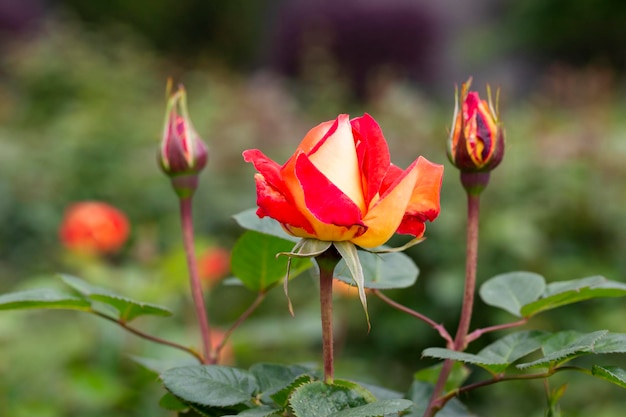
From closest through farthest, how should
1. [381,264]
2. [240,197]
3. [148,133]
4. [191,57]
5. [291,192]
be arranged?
[291,192], [381,264], [240,197], [148,133], [191,57]

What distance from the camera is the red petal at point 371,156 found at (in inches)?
16.1

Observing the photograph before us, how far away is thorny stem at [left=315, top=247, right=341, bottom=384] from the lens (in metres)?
0.41

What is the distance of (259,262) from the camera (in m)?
0.55

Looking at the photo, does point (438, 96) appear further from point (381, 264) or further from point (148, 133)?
point (381, 264)

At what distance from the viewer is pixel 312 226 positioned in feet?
1.33

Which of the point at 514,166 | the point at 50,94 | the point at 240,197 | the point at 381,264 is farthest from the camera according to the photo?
the point at 50,94

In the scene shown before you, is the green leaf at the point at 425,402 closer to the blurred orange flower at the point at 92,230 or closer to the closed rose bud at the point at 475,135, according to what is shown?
the closed rose bud at the point at 475,135

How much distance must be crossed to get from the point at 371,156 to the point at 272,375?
0.15 m

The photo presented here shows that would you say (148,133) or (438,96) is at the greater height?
(438,96)

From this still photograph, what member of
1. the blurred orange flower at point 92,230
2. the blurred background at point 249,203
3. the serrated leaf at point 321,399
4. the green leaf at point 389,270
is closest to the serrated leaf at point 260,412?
the serrated leaf at point 321,399

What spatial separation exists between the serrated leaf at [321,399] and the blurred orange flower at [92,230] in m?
1.44

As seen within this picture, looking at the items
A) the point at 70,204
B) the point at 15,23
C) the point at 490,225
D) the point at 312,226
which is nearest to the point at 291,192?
the point at 312,226

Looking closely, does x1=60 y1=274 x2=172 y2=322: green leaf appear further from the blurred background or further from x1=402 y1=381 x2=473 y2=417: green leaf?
the blurred background

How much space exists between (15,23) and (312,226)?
32.2ft
